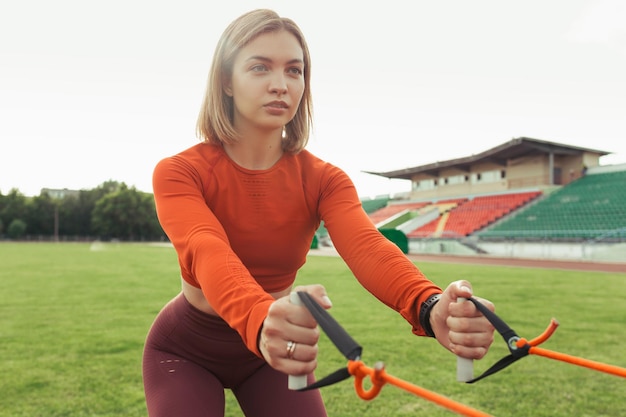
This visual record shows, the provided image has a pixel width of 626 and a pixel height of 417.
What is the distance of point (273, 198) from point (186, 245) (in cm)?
40

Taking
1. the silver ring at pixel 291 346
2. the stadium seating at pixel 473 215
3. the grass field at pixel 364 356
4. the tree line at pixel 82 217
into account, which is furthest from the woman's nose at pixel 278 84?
the tree line at pixel 82 217

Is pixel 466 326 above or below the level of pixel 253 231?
below

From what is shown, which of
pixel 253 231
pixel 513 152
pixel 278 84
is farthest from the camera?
pixel 513 152

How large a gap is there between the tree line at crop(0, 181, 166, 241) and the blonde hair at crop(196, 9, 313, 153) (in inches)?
2906

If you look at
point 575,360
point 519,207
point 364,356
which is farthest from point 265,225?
point 519,207

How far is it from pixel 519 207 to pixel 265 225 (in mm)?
31456

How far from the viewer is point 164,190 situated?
155cm

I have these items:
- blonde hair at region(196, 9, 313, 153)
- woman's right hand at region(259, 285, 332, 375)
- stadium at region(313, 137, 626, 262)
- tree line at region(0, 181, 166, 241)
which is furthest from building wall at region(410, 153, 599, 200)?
tree line at region(0, 181, 166, 241)

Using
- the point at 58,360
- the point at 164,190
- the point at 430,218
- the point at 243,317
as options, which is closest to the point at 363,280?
the point at 243,317

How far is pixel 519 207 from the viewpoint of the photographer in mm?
30516

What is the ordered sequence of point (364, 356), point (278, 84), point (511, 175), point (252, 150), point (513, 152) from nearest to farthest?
point (278, 84), point (252, 150), point (364, 356), point (513, 152), point (511, 175)

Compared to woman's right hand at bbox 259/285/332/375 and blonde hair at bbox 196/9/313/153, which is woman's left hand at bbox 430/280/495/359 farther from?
blonde hair at bbox 196/9/313/153

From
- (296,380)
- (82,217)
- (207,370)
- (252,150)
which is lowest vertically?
(82,217)

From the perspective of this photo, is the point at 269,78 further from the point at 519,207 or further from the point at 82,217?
the point at 82,217
